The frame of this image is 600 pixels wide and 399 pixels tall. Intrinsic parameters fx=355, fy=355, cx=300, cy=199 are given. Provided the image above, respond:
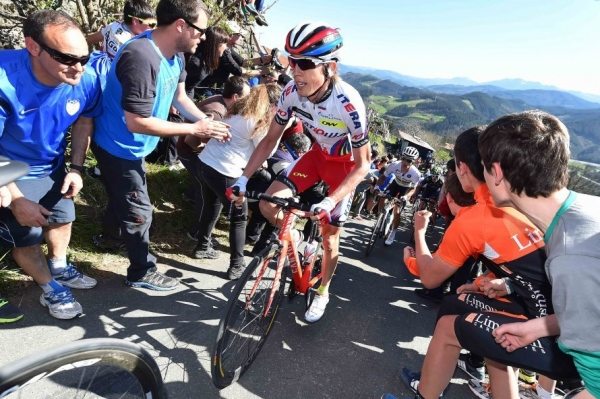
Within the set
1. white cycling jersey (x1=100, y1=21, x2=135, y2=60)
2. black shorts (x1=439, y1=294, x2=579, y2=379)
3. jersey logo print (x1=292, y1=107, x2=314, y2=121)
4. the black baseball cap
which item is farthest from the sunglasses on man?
black shorts (x1=439, y1=294, x2=579, y2=379)

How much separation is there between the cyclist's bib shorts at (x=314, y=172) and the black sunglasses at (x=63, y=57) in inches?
83.4

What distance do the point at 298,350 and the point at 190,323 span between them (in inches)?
44.4

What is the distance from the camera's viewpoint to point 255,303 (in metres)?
3.30

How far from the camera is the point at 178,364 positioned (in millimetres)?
3018

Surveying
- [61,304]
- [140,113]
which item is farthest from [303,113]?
[61,304]

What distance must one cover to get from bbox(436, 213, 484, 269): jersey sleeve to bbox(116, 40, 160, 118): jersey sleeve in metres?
2.65

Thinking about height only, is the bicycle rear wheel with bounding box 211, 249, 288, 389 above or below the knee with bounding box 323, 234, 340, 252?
below

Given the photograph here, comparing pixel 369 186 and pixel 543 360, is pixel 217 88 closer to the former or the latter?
pixel 369 186

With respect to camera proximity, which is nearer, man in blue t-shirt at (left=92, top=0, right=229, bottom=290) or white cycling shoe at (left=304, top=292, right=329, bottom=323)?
man in blue t-shirt at (left=92, top=0, right=229, bottom=290)

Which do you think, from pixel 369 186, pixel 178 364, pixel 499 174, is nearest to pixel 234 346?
pixel 178 364

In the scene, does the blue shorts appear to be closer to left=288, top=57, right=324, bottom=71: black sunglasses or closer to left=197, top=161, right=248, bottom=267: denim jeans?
left=197, top=161, right=248, bottom=267: denim jeans

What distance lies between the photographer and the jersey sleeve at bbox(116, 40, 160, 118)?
2.94 meters

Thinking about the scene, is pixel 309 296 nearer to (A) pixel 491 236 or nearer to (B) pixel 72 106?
(A) pixel 491 236

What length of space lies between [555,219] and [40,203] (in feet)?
12.5
